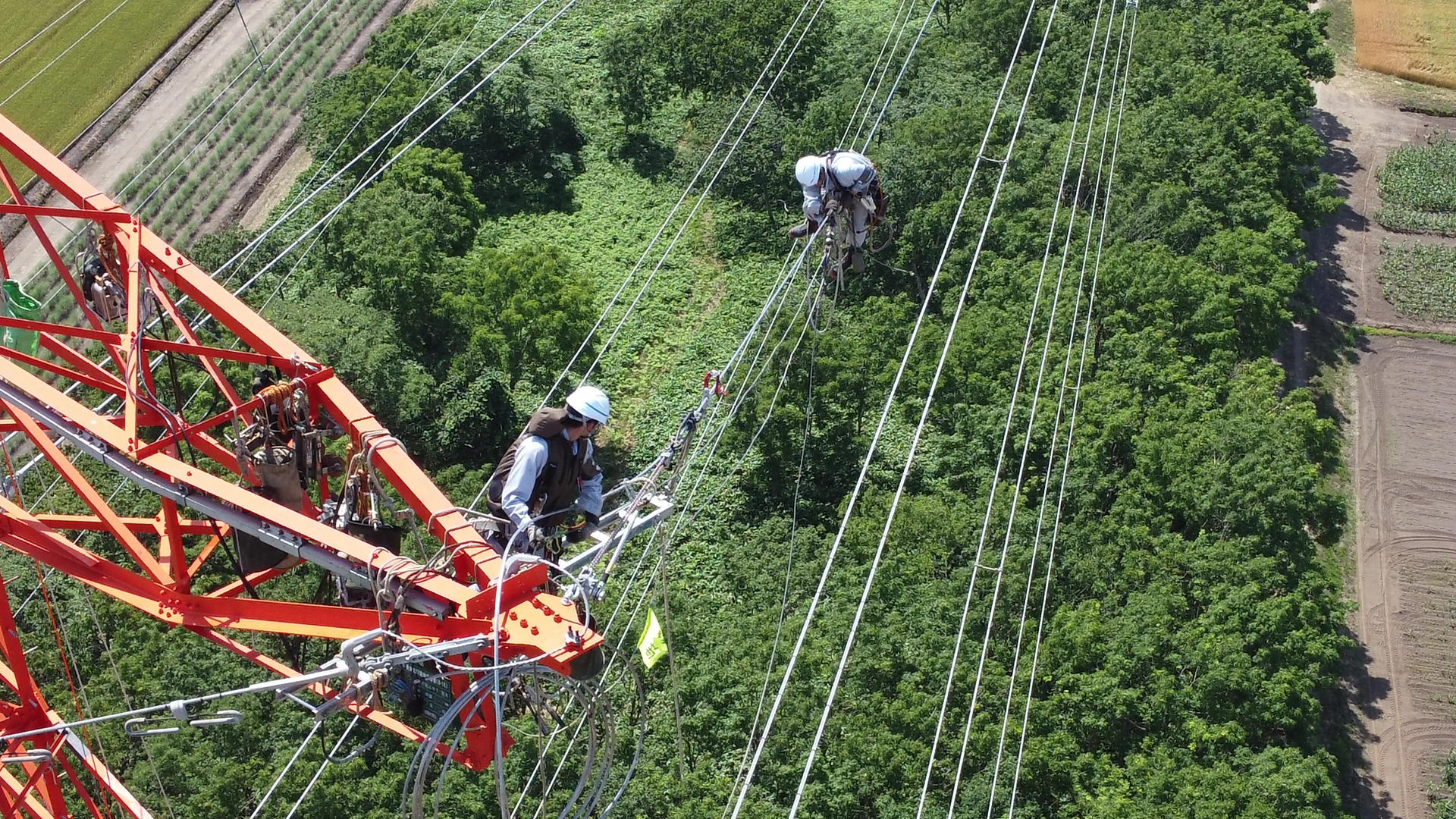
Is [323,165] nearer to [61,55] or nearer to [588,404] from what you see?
[61,55]

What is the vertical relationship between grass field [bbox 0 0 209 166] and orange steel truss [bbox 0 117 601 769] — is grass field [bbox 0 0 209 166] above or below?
below

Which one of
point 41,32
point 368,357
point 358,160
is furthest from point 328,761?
point 41,32

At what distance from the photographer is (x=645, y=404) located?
3891cm

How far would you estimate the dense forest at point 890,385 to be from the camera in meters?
26.8

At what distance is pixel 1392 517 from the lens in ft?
123

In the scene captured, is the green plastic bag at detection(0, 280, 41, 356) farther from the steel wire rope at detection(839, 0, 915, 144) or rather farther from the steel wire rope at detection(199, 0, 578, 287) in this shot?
the steel wire rope at detection(839, 0, 915, 144)

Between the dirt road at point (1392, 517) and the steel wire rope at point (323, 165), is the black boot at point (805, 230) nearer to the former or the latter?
the steel wire rope at point (323, 165)

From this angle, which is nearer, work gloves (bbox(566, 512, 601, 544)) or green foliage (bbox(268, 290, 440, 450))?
work gloves (bbox(566, 512, 601, 544))

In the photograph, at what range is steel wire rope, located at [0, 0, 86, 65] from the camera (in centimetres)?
5094

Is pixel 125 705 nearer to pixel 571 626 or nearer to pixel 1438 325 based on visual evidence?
pixel 571 626

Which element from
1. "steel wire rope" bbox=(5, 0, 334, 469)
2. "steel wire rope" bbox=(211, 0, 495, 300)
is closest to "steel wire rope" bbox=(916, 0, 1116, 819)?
"steel wire rope" bbox=(211, 0, 495, 300)

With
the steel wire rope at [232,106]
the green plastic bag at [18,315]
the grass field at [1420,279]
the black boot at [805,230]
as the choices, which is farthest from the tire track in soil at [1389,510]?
the steel wire rope at [232,106]

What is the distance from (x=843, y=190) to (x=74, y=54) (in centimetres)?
3885

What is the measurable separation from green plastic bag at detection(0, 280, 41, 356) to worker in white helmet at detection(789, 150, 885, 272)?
38.6ft
